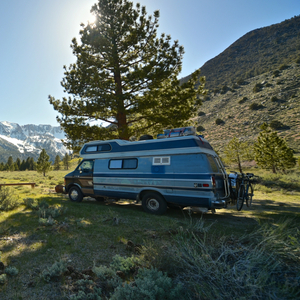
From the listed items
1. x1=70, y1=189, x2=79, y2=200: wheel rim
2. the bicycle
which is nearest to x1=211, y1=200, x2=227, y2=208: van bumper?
the bicycle

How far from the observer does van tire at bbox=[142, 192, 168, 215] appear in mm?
7578

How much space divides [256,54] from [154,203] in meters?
123

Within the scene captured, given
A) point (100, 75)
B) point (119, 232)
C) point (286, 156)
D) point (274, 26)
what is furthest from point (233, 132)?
point (274, 26)

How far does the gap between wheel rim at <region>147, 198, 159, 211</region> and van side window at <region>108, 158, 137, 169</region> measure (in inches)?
62.7

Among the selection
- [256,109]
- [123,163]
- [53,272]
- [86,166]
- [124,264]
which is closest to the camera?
[53,272]

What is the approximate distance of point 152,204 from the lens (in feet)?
26.0

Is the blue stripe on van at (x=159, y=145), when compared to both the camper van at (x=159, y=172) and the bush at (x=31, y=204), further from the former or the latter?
the bush at (x=31, y=204)

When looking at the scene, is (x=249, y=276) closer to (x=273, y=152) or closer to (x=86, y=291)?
(x=86, y=291)

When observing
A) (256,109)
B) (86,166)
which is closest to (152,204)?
(86,166)

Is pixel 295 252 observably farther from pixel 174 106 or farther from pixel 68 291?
pixel 174 106

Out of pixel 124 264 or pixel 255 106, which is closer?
pixel 124 264

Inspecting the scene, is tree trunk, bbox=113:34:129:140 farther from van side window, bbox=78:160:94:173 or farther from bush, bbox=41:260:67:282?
bush, bbox=41:260:67:282

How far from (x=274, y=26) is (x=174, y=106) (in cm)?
14361

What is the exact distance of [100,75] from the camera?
1280cm
